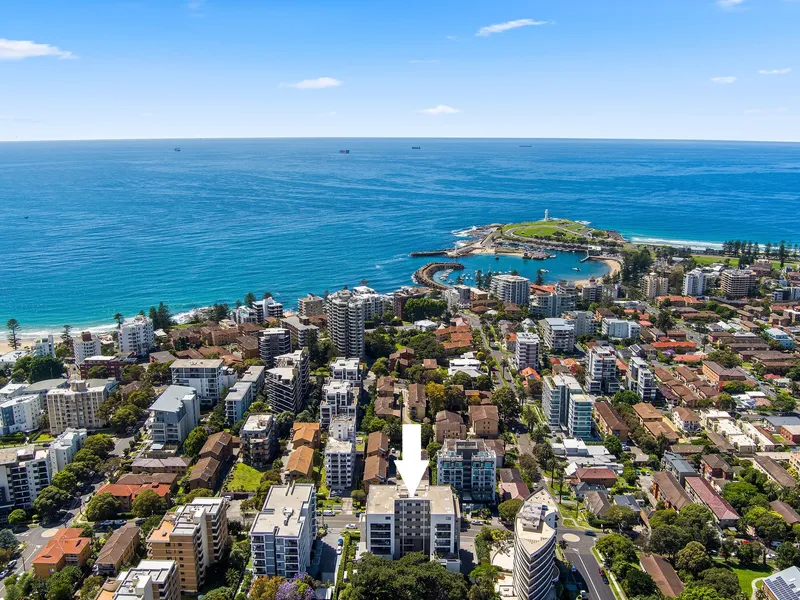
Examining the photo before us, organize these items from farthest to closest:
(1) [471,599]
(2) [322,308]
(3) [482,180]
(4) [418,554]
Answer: (3) [482,180], (2) [322,308], (4) [418,554], (1) [471,599]

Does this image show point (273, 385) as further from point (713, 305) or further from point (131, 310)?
point (713, 305)

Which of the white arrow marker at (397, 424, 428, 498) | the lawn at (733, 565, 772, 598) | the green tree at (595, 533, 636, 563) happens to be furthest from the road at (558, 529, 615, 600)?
the white arrow marker at (397, 424, 428, 498)

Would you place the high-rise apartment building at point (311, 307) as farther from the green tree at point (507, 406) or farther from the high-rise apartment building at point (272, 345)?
the green tree at point (507, 406)

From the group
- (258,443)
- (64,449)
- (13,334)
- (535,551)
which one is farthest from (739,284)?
(13,334)

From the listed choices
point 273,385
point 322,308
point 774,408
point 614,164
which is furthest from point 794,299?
point 614,164

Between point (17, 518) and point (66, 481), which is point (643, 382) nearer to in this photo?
point (66, 481)

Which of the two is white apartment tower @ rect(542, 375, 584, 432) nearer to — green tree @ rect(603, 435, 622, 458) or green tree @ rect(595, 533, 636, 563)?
green tree @ rect(603, 435, 622, 458)
